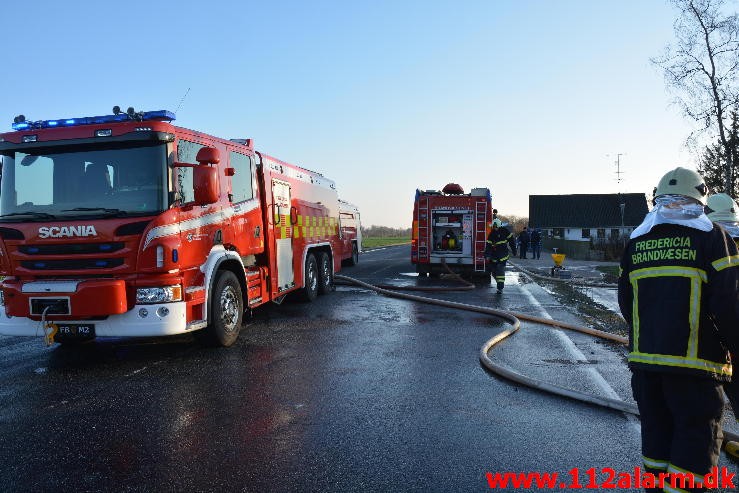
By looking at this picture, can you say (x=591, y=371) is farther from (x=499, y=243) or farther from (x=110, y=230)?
(x=499, y=243)

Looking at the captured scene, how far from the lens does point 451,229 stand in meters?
16.7

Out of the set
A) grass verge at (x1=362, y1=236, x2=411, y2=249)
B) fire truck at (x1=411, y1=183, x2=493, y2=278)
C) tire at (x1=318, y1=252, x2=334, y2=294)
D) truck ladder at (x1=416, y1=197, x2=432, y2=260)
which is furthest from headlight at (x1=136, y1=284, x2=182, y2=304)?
grass verge at (x1=362, y1=236, x2=411, y2=249)

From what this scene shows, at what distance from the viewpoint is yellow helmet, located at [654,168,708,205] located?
2619 millimetres

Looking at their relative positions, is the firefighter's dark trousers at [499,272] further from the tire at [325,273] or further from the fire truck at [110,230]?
the fire truck at [110,230]

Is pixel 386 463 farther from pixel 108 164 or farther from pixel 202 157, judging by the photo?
pixel 108 164

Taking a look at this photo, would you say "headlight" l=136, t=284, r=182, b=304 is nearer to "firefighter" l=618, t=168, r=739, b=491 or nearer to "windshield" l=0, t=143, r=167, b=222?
"windshield" l=0, t=143, r=167, b=222

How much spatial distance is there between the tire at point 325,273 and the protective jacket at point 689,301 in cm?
939

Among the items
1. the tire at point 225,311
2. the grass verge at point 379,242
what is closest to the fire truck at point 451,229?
the tire at point 225,311

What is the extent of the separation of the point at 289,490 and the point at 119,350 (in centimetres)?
470

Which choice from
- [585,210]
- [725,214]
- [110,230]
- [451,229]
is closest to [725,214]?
[725,214]

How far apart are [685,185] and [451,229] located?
1411 cm

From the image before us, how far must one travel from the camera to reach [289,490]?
310 cm

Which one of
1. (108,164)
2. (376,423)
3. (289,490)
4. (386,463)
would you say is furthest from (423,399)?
(108,164)

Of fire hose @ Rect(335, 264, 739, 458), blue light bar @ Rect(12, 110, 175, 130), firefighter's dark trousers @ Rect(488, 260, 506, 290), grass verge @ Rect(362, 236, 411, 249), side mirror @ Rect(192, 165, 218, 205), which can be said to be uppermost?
blue light bar @ Rect(12, 110, 175, 130)
